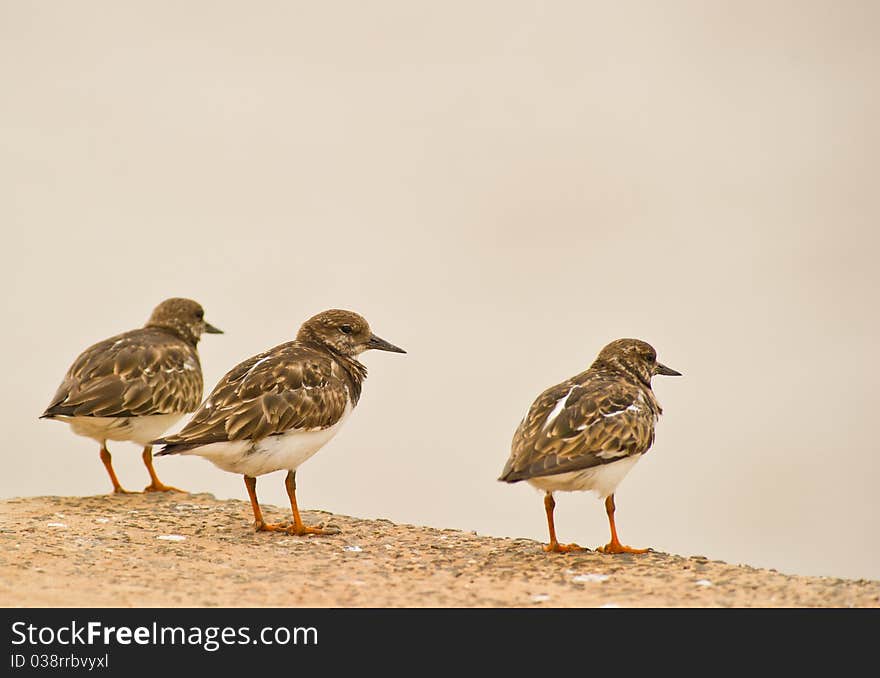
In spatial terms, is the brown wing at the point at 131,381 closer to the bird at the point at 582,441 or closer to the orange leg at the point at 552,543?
the bird at the point at 582,441

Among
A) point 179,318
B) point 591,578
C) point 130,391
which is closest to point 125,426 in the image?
point 130,391

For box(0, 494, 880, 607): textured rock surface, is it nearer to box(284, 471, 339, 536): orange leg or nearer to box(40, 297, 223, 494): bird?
box(284, 471, 339, 536): orange leg

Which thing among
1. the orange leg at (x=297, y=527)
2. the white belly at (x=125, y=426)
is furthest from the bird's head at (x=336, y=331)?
the white belly at (x=125, y=426)

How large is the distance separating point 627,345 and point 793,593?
2.48 m

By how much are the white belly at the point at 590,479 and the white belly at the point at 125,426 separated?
3.18m

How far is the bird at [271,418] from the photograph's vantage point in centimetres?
700

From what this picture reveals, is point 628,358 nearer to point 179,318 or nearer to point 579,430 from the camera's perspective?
point 579,430

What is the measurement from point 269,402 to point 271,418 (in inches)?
4.4

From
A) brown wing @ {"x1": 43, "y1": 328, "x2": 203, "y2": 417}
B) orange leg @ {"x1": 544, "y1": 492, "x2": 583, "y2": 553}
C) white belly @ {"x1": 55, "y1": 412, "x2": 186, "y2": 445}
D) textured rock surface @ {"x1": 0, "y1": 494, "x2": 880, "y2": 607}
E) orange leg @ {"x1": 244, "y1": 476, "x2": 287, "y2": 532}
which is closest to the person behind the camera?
textured rock surface @ {"x1": 0, "y1": 494, "x2": 880, "y2": 607}

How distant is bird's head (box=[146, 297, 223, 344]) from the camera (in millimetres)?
9844

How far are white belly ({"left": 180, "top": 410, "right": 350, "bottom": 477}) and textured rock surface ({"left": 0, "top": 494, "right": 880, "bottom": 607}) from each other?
41cm

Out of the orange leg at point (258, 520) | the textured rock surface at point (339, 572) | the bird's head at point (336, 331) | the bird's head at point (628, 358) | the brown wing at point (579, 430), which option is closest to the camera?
the textured rock surface at point (339, 572)

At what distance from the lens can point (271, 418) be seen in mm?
7109

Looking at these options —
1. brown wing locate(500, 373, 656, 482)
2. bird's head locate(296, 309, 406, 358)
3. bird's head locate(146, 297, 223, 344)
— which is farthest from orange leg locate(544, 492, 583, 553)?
bird's head locate(146, 297, 223, 344)
